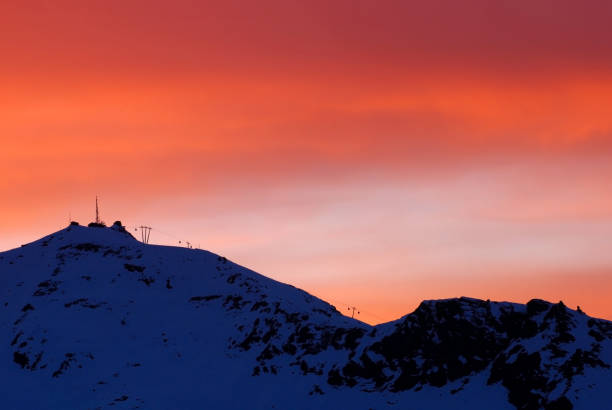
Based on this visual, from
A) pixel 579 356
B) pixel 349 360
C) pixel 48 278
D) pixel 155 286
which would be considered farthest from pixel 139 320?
pixel 579 356

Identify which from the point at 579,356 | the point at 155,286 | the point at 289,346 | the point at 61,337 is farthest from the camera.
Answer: the point at 155,286

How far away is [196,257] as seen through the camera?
137375 millimetres

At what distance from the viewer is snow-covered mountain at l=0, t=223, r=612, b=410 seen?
88.7m

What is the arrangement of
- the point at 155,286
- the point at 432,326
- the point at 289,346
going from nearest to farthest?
1. the point at 432,326
2. the point at 289,346
3. the point at 155,286

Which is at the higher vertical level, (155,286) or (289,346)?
(155,286)

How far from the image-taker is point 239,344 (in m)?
111

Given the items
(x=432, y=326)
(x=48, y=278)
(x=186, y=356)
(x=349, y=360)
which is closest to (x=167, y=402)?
(x=186, y=356)

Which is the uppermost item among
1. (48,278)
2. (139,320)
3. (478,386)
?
(48,278)

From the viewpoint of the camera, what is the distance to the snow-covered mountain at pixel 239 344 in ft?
291

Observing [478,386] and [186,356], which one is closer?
[478,386]

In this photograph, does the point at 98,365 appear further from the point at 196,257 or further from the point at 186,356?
the point at 196,257

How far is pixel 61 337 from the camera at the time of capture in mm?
114938

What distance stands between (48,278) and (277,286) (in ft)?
105

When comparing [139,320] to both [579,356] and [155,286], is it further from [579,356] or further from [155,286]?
[579,356]
